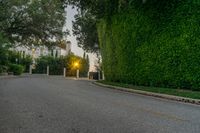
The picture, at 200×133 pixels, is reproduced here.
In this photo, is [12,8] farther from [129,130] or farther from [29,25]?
[129,130]

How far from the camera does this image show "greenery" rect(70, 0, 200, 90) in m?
20.3

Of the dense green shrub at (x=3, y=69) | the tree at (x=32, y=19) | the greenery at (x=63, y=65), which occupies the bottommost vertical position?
the dense green shrub at (x=3, y=69)

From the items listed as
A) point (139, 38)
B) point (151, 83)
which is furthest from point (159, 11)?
point (151, 83)

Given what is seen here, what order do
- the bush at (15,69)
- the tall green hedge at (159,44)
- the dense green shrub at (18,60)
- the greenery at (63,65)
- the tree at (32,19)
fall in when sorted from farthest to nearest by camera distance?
the greenery at (63,65) → the dense green shrub at (18,60) → the bush at (15,69) → the tree at (32,19) → the tall green hedge at (159,44)

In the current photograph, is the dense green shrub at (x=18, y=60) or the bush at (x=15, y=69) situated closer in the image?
the bush at (x=15, y=69)

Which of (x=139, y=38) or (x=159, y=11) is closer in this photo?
(x=159, y=11)

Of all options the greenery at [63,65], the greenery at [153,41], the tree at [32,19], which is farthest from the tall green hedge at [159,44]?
the greenery at [63,65]

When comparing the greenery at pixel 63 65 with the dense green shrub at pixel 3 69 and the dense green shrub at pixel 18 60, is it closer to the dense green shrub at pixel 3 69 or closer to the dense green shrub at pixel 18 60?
the dense green shrub at pixel 18 60

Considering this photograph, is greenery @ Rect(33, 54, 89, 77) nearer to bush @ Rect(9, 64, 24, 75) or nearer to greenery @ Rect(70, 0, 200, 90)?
bush @ Rect(9, 64, 24, 75)

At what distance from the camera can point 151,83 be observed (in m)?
24.0

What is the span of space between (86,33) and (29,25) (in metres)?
7.40

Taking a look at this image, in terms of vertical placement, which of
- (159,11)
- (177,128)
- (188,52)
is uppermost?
(159,11)

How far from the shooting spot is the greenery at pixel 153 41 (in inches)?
800

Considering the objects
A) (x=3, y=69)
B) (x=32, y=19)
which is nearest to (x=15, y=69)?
(x=3, y=69)
